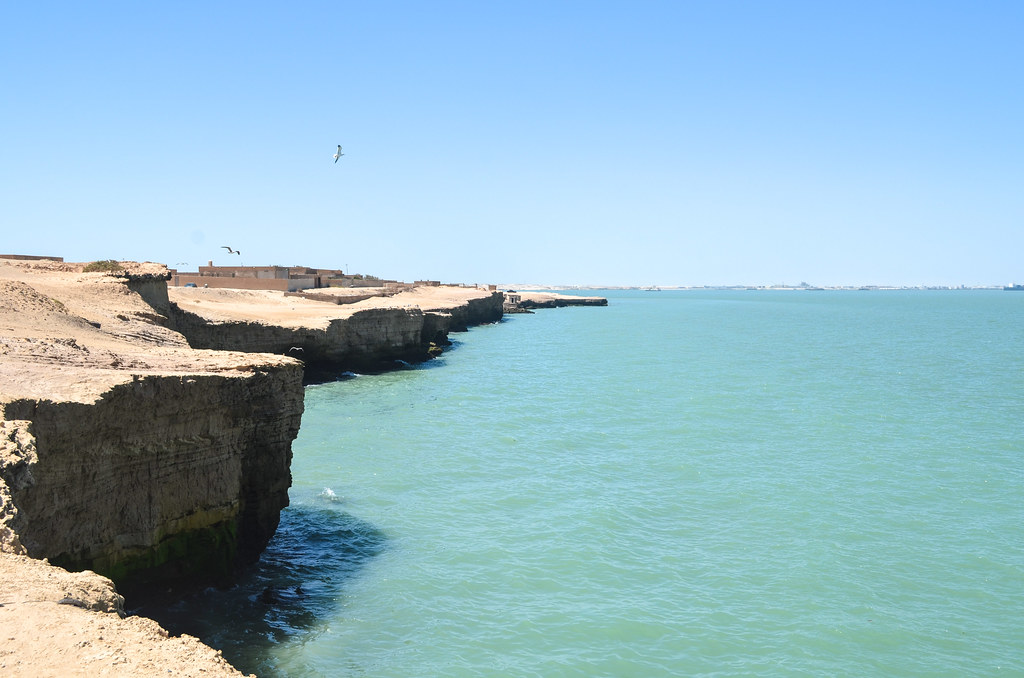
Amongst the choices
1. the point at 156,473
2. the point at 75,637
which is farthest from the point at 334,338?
the point at 75,637

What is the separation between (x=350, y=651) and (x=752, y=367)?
37057 mm

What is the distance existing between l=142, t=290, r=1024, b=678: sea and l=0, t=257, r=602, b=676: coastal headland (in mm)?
1145

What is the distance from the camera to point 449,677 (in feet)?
32.1

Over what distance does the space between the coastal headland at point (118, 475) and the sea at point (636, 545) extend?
3.76ft

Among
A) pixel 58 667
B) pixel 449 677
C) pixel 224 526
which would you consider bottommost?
pixel 449 677

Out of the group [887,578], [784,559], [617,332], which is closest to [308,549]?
[784,559]

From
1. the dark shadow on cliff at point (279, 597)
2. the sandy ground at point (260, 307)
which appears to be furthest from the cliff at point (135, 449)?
the sandy ground at point (260, 307)

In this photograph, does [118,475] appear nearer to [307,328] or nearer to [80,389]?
[80,389]

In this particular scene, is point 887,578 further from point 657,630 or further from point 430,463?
point 430,463

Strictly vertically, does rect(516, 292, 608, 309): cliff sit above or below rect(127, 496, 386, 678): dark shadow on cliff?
above

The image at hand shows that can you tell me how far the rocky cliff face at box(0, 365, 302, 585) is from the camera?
846 centimetres

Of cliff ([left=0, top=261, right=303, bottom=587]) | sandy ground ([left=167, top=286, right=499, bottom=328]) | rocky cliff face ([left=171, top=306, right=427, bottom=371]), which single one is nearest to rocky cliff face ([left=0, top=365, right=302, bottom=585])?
cliff ([left=0, top=261, right=303, bottom=587])

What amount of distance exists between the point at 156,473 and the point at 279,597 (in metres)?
2.75

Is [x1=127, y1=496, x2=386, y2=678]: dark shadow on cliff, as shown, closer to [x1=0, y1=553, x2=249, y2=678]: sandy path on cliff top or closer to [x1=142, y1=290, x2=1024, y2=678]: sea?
[x1=142, y1=290, x2=1024, y2=678]: sea
